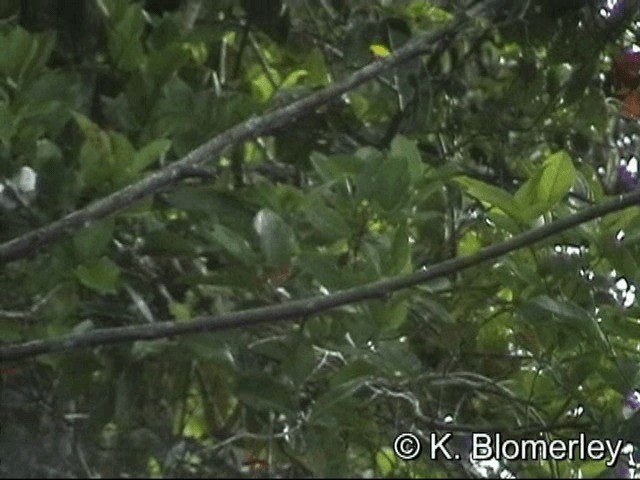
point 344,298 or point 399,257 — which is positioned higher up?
point 399,257

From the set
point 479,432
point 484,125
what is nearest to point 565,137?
point 484,125

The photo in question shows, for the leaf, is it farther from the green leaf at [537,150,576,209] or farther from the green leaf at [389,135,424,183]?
the green leaf at [537,150,576,209]

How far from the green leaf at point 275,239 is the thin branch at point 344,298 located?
11.9 inches

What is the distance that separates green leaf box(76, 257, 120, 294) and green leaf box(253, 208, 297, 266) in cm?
14

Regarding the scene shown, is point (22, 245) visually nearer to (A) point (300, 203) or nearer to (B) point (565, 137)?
(A) point (300, 203)

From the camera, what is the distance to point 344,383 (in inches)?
52.2

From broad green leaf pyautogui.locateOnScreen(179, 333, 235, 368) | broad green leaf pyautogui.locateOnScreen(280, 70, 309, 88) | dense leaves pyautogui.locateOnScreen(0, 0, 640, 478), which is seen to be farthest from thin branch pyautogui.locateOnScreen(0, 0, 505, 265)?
broad green leaf pyautogui.locateOnScreen(280, 70, 309, 88)

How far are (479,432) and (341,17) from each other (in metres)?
0.70

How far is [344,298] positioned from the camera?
0.97 meters

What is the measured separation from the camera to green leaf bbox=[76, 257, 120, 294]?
1349 mm

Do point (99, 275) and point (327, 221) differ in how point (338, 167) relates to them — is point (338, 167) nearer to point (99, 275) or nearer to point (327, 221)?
point (327, 221)

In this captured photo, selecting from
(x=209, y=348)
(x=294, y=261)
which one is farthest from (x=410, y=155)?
(x=209, y=348)

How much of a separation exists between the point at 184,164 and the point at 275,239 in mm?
185

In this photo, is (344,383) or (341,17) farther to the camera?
(341,17)
